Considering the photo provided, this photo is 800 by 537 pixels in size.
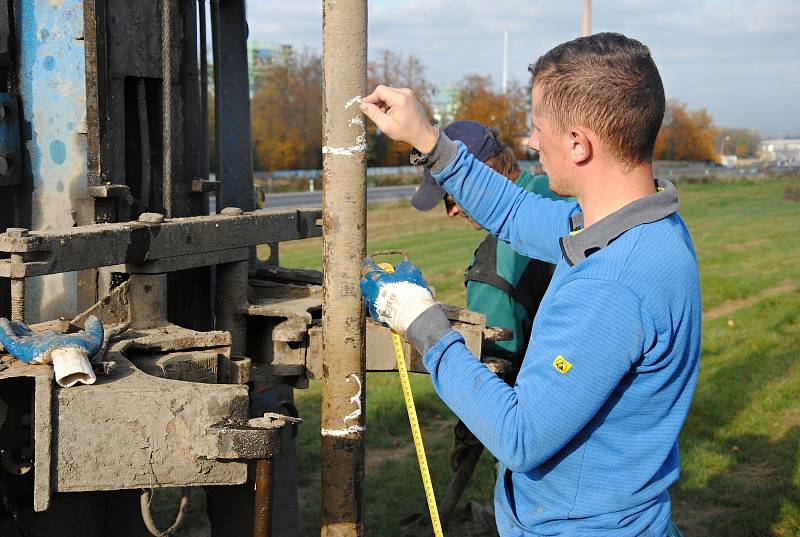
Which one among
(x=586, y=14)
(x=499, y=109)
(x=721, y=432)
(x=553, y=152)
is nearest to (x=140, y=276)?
(x=553, y=152)

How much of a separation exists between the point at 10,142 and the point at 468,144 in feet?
6.82

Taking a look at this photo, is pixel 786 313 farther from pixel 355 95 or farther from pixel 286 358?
pixel 355 95

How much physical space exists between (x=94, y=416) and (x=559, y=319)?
1322mm

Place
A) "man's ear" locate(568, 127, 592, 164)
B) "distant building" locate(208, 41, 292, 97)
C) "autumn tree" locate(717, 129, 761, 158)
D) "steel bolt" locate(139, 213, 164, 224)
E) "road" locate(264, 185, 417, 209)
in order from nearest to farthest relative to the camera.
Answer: "man's ear" locate(568, 127, 592, 164) → "steel bolt" locate(139, 213, 164, 224) → "road" locate(264, 185, 417, 209) → "distant building" locate(208, 41, 292, 97) → "autumn tree" locate(717, 129, 761, 158)

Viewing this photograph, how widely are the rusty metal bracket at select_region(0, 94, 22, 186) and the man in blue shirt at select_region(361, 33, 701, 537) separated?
2.02 meters

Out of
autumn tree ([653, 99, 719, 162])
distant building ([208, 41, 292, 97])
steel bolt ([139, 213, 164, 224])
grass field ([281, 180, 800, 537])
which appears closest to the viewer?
steel bolt ([139, 213, 164, 224])

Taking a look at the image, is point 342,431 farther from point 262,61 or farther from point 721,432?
point 262,61

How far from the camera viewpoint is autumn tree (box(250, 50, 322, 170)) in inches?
1882

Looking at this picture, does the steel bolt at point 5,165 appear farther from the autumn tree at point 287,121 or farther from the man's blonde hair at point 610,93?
the autumn tree at point 287,121

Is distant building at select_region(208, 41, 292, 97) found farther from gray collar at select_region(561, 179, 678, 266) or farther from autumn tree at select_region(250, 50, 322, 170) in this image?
gray collar at select_region(561, 179, 678, 266)

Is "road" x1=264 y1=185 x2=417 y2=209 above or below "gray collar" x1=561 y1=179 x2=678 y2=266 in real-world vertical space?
below

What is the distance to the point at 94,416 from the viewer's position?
2.64 meters

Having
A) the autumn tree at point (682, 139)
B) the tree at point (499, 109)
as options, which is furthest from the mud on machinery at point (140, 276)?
the autumn tree at point (682, 139)

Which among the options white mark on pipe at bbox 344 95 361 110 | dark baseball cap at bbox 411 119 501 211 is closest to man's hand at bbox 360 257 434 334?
white mark on pipe at bbox 344 95 361 110
